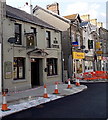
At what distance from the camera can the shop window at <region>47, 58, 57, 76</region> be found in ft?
60.1

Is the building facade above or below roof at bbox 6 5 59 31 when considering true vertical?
below

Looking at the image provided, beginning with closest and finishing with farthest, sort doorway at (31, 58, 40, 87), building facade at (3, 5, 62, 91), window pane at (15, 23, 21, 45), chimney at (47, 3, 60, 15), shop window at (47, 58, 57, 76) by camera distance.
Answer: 1. building facade at (3, 5, 62, 91)
2. window pane at (15, 23, 21, 45)
3. doorway at (31, 58, 40, 87)
4. shop window at (47, 58, 57, 76)
5. chimney at (47, 3, 60, 15)

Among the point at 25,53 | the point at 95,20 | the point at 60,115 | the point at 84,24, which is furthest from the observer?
→ the point at 95,20

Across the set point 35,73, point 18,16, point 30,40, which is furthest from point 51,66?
point 18,16

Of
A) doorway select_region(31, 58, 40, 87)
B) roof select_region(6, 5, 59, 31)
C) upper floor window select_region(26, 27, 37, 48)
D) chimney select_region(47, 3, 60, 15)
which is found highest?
chimney select_region(47, 3, 60, 15)

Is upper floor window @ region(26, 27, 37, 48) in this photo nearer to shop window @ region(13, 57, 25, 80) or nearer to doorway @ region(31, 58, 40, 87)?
shop window @ region(13, 57, 25, 80)

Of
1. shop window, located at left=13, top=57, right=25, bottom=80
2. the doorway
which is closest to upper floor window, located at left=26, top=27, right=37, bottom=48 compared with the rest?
shop window, located at left=13, top=57, right=25, bottom=80

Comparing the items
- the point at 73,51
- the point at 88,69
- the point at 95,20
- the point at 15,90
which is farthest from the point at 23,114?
the point at 95,20

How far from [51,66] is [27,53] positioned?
4426 mm

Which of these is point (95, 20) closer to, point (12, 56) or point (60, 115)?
point (12, 56)

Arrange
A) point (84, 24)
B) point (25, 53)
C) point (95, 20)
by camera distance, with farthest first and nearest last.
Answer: point (95, 20), point (84, 24), point (25, 53)

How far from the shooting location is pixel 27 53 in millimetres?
14977

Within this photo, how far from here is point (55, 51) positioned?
1900 centimetres

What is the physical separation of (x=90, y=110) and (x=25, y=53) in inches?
337
